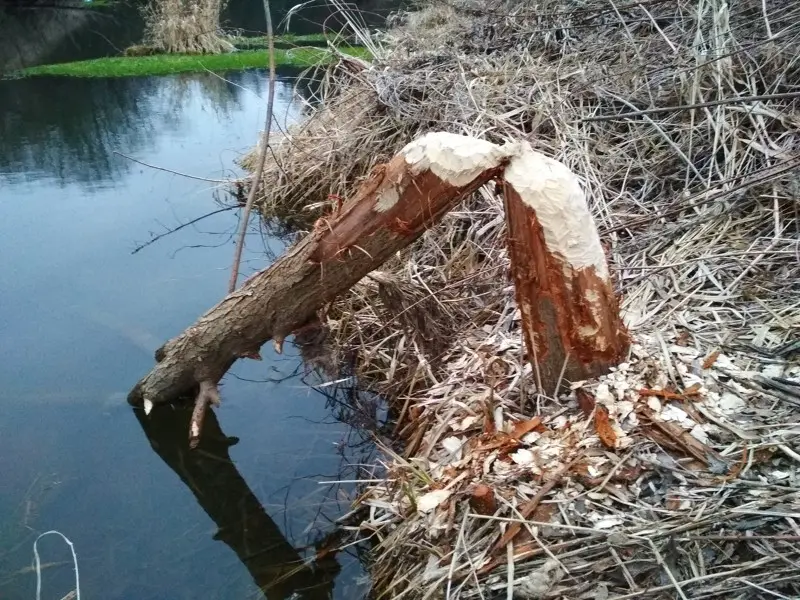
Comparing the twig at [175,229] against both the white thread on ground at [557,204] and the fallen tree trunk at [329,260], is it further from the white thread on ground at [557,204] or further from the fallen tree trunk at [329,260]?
the white thread on ground at [557,204]

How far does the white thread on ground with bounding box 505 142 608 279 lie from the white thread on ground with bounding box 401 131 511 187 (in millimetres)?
64

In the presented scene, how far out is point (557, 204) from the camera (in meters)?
1.75

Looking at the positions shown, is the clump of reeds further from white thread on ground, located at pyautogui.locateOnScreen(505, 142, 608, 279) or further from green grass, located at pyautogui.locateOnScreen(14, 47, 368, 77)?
white thread on ground, located at pyautogui.locateOnScreen(505, 142, 608, 279)

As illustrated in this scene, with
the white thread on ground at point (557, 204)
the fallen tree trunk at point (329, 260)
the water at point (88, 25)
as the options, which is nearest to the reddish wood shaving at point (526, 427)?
the white thread on ground at point (557, 204)

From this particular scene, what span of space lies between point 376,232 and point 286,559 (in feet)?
3.92

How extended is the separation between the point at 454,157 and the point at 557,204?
315mm

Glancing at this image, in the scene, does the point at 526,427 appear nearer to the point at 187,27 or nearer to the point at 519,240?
the point at 519,240

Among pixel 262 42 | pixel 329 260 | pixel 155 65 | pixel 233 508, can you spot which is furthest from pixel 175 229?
pixel 262 42

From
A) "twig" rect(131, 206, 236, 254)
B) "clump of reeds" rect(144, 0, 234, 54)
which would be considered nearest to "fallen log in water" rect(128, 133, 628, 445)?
"twig" rect(131, 206, 236, 254)

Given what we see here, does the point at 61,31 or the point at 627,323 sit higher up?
the point at 61,31

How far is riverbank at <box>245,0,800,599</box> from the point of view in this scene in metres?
1.53

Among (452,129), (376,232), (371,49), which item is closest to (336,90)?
(371,49)

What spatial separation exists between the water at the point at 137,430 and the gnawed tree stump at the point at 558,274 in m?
1.02

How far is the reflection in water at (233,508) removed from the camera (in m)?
2.19
